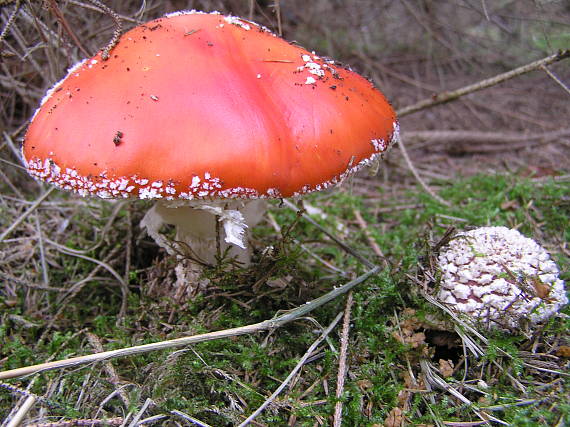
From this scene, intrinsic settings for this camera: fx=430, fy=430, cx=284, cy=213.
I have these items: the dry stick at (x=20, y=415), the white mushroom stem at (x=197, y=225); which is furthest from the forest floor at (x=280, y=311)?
the white mushroom stem at (x=197, y=225)

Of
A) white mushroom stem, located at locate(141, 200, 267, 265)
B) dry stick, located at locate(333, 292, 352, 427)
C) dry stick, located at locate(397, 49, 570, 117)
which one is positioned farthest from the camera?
dry stick, located at locate(397, 49, 570, 117)

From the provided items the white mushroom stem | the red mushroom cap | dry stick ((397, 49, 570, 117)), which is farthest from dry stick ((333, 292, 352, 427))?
A: dry stick ((397, 49, 570, 117))

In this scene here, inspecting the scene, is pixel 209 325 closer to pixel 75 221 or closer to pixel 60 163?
pixel 60 163

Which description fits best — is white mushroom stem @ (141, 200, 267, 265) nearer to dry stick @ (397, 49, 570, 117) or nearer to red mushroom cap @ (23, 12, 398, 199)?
red mushroom cap @ (23, 12, 398, 199)

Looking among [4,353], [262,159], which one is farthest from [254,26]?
[4,353]

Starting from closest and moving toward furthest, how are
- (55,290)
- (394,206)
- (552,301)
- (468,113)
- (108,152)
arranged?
(108,152)
(552,301)
(55,290)
(394,206)
(468,113)

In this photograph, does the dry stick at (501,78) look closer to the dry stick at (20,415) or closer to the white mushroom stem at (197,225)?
the white mushroom stem at (197,225)

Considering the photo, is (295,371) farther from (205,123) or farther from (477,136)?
(477,136)
